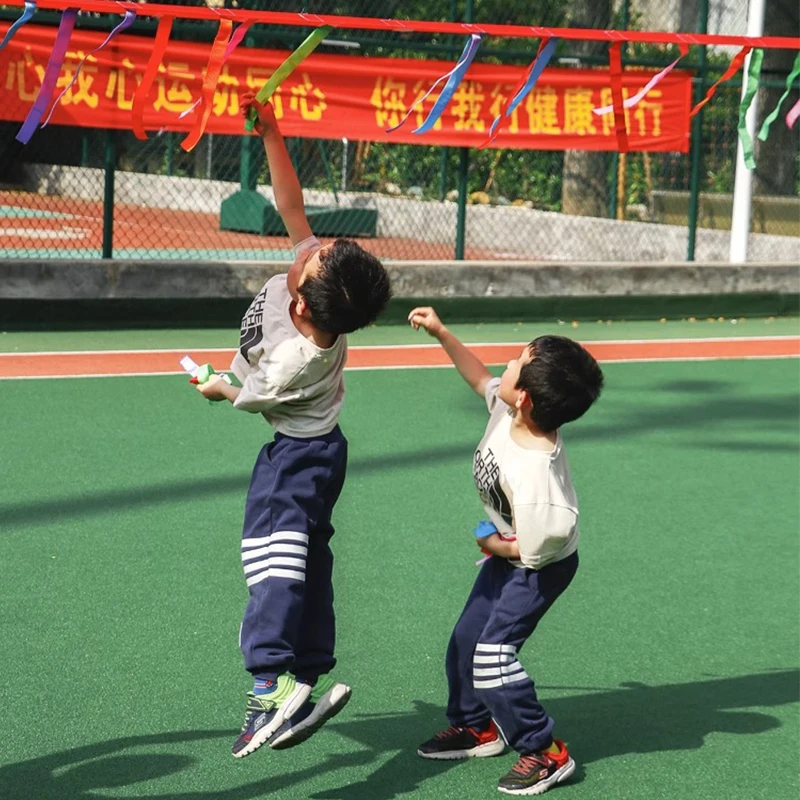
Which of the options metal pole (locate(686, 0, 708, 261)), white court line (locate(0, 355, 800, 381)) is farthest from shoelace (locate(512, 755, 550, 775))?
metal pole (locate(686, 0, 708, 261))

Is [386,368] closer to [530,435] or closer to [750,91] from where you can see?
[750,91]

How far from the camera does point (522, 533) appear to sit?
371 centimetres

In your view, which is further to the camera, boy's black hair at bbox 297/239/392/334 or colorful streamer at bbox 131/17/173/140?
colorful streamer at bbox 131/17/173/140

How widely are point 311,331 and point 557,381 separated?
67 cm

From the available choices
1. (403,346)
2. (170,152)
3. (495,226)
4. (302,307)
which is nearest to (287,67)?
(302,307)

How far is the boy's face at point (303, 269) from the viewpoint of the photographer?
367 cm

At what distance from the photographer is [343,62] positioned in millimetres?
11742

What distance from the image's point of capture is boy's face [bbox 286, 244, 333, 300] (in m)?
3.67

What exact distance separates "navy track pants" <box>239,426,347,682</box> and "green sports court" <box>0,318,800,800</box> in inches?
16.1

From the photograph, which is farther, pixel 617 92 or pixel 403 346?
pixel 403 346

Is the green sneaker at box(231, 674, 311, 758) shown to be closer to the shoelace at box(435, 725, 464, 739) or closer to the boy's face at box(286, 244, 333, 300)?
the shoelace at box(435, 725, 464, 739)

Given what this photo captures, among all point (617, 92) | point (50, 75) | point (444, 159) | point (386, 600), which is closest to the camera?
point (50, 75)

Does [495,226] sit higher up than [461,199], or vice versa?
[461,199]

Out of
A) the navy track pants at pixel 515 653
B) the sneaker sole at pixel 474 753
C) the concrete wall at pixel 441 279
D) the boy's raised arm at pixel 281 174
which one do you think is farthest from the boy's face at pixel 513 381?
the concrete wall at pixel 441 279
